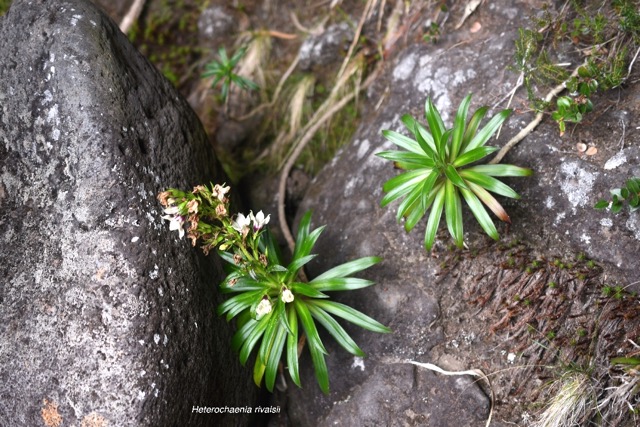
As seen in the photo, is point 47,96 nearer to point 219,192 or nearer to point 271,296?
point 219,192

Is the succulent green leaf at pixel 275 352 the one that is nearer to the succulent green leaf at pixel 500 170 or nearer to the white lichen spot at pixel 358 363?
the white lichen spot at pixel 358 363

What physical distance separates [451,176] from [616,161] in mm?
867

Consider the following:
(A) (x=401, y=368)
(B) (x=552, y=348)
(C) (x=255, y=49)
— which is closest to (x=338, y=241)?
(A) (x=401, y=368)

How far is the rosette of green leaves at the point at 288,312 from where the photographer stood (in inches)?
118

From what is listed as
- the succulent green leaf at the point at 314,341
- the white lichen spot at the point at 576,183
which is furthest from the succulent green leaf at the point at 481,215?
the succulent green leaf at the point at 314,341

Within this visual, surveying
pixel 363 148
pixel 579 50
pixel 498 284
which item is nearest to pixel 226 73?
pixel 363 148

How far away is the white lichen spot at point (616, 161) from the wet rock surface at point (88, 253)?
7.27ft

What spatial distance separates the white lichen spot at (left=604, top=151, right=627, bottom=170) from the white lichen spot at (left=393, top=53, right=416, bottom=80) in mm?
1471

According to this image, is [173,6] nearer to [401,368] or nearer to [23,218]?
[23,218]

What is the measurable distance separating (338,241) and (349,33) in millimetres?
1857

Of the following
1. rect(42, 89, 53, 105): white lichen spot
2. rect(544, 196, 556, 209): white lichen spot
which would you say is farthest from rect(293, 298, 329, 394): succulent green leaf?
rect(42, 89, 53, 105): white lichen spot

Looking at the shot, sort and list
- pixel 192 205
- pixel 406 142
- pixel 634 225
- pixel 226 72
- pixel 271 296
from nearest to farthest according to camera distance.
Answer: pixel 192 205, pixel 634 225, pixel 271 296, pixel 406 142, pixel 226 72

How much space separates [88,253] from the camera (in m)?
2.81

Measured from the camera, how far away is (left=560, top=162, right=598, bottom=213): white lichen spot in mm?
3023
